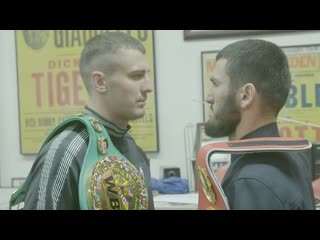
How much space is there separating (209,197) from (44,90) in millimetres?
1912

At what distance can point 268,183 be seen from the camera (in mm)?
925

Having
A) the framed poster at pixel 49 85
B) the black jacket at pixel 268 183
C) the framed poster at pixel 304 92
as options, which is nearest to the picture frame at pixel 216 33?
the framed poster at pixel 304 92

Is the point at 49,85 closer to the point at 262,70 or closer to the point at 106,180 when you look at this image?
the point at 106,180

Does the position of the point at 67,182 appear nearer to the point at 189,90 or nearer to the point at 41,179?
the point at 41,179

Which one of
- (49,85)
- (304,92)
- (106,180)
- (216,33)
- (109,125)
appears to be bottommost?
(106,180)

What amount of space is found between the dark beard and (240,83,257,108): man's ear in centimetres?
3

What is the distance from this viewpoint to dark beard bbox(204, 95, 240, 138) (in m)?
1.13

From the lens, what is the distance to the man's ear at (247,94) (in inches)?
43.3

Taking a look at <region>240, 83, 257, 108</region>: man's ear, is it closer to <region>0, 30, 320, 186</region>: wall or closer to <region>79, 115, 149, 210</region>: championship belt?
<region>79, 115, 149, 210</region>: championship belt

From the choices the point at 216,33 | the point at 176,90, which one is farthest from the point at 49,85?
the point at 216,33

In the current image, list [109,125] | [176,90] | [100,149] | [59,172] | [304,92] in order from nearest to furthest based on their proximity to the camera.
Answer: [59,172] → [100,149] → [109,125] → [304,92] → [176,90]

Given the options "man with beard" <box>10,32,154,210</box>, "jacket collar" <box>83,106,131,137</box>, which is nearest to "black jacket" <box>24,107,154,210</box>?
"man with beard" <box>10,32,154,210</box>

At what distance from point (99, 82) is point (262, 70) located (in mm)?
508
